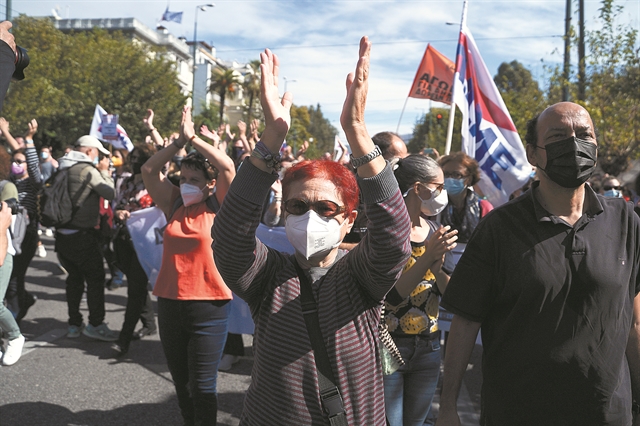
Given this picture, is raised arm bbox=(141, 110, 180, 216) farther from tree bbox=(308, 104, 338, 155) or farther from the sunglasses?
tree bbox=(308, 104, 338, 155)

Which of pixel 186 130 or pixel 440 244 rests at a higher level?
pixel 186 130

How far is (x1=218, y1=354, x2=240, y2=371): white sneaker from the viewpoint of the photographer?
601cm

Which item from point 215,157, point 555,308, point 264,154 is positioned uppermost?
point 264,154

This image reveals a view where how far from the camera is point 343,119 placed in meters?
2.06

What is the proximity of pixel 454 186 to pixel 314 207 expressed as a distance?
9.11 feet

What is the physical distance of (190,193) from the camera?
4.25m

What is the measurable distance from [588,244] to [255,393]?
136 cm

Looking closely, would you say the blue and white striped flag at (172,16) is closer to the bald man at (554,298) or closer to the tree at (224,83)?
the tree at (224,83)

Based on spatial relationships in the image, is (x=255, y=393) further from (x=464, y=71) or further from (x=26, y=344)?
(x=464, y=71)

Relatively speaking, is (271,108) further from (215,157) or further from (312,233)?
(215,157)

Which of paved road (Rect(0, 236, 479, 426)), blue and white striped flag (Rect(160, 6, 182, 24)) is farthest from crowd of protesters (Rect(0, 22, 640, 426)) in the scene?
blue and white striped flag (Rect(160, 6, 182, 24))

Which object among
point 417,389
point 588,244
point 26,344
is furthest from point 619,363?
point 26,344

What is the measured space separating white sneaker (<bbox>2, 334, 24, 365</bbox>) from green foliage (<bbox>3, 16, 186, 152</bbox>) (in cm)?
2949

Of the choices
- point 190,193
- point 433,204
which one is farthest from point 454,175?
point 190,193
